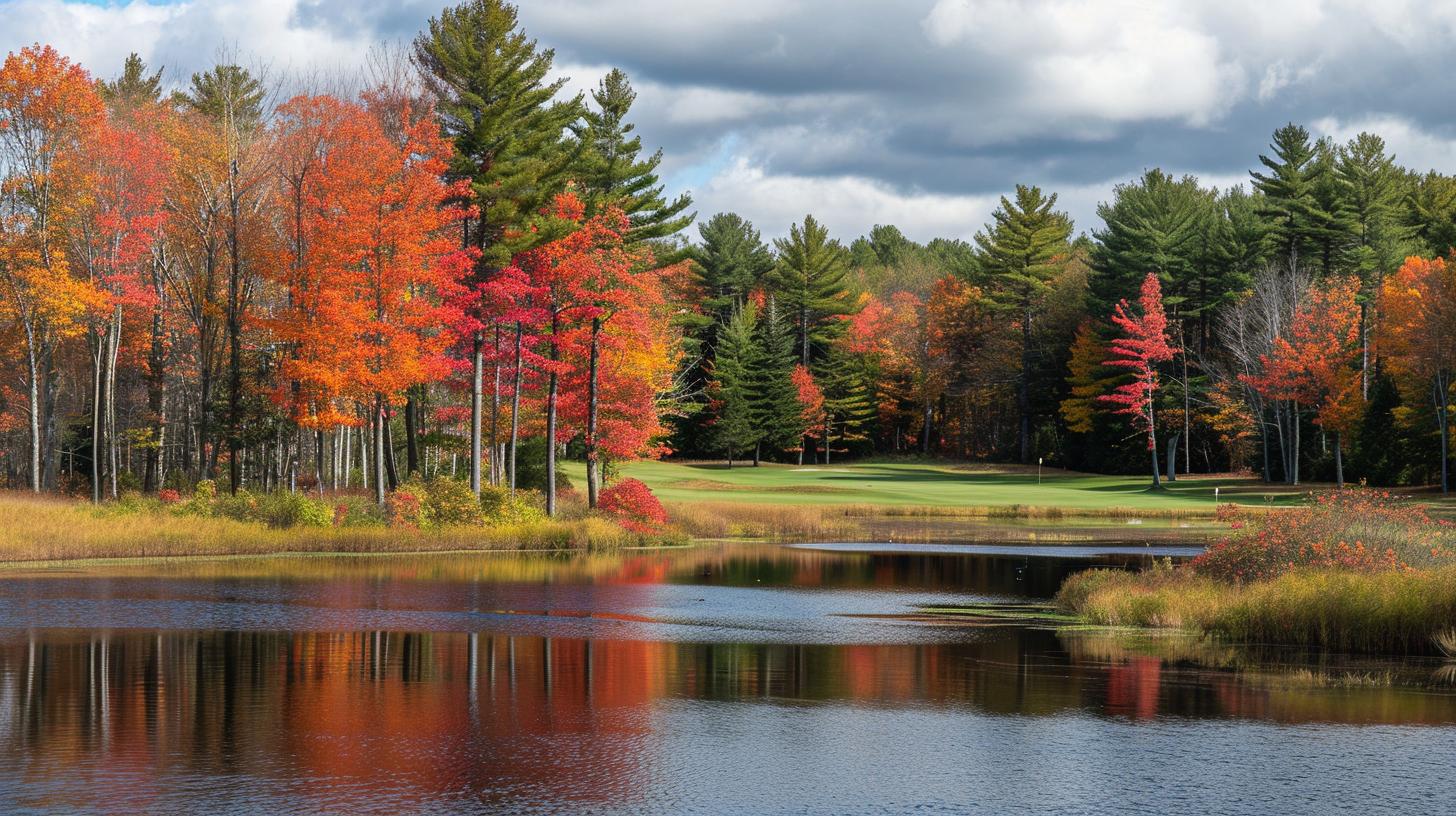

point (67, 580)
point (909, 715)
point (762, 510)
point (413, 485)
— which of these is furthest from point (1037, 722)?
point (762, 510)

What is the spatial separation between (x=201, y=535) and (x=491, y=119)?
61.4ft

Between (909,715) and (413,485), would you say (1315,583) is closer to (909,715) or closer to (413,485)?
(909,715)

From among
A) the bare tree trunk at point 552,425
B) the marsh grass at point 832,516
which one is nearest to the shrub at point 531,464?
the marsh grass at point 832,516

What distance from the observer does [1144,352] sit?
86188 mm

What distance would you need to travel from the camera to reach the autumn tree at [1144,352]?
83500 mm

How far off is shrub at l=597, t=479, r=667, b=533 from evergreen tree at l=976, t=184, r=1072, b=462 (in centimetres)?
5839

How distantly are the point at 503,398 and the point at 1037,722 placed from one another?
3956 cm

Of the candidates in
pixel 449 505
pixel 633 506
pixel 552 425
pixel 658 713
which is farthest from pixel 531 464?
pixel 658 713

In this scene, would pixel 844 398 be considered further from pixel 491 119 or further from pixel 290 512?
pixel 290 512

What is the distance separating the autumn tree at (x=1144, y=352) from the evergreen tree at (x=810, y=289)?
27.3 metres

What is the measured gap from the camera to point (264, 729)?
14500 mm

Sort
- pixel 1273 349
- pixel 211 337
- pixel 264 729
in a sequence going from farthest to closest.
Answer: pixel 1273 349 < pixel 211 337 < pixel 264 729

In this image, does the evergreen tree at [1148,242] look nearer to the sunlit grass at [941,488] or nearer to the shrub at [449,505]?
the sunlit grass at [941,488]

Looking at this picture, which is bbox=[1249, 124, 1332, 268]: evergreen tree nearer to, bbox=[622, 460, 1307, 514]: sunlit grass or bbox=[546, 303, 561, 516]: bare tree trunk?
bbox=[622, 460, 1307, 514]: sunlit grass
